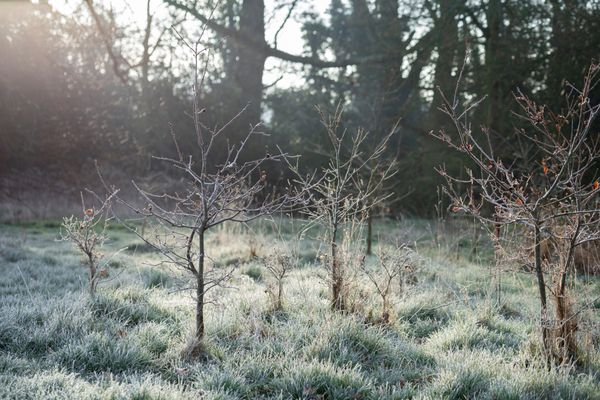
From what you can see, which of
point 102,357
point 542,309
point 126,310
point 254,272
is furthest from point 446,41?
point 102,357

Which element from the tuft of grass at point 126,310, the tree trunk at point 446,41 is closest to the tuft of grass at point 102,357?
the tuft of grass at point 126,310

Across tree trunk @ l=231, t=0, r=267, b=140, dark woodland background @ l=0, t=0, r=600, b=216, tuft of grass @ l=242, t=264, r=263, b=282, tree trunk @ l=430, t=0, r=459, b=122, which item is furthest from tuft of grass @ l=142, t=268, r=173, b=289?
tree trunk @ l=231, t=0, r=267, b=140

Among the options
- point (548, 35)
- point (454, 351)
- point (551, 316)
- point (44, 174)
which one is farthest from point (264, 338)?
point (44, 174)

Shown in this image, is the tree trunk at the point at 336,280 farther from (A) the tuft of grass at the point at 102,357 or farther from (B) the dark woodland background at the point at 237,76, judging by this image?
(B) the dark woodland background at the point at 237,76

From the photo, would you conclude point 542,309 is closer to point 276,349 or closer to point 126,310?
point 276,349

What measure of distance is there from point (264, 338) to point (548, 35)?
1128 centimetres

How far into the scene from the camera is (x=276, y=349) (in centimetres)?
356

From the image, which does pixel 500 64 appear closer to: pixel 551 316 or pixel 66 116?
pixel 551 316

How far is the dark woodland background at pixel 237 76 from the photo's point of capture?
1198 centimetres

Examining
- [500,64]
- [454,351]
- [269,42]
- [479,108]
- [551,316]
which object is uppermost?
[269,42]

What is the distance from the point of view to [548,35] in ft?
39.2

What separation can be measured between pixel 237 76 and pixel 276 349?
1371 centimetres

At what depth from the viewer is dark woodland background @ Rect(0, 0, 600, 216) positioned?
1198 centimetres

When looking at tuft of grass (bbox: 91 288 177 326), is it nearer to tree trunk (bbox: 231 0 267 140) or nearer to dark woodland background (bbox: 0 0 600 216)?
dark woodland background (bbox: 0 0 600 216)
